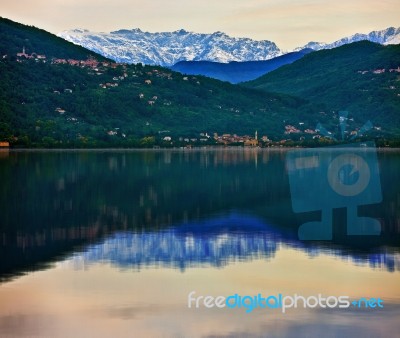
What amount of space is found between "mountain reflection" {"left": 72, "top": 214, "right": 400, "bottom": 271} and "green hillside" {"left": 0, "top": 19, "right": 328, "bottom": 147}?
11652cm

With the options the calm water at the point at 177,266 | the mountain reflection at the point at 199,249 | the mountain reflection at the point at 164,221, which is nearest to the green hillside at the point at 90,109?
the mountain reflection at the point at 164,221

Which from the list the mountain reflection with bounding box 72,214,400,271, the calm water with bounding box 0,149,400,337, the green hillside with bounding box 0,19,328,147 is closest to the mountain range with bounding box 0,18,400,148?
the green hillside with bounding box 0,19,328,147

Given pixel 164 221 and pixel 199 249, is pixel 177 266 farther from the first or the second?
pixel 164 221

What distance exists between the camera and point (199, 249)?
2525 centimetres

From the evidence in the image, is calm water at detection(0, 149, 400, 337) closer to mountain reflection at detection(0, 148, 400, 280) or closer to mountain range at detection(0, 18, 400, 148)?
mountain reflection at detection(0, 148, 400, 280)

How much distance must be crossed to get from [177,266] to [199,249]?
289 cm

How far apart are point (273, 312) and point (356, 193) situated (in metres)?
28.2

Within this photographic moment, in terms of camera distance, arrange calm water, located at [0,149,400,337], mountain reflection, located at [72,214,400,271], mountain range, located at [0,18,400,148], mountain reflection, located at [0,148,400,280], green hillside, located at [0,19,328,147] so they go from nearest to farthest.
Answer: calm water, located at [0,149,400,337], mountain reflection, located at [72,214,400,271], mountain reflection, located at [0,148,400,280], green hillside, located at [0,19,328,147], mountain range, located at [0,18,400,148]

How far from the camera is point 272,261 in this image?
23328mm

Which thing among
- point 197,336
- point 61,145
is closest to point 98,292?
point 197,336

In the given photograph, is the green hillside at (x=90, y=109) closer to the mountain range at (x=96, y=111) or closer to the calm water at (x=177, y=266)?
the mountain range at (x=96, y=111)

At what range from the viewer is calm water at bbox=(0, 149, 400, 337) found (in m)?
16.8

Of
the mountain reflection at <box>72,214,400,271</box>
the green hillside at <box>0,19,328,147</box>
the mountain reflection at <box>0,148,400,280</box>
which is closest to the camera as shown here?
the mountain reflection at <box>72,214,400,271</box>

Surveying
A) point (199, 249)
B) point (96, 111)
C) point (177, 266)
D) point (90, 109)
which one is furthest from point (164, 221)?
point (90, 109)
